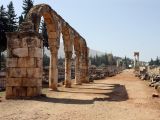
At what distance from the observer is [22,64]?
1300cm

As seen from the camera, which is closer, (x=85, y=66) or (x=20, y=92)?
(x=20, y=92)

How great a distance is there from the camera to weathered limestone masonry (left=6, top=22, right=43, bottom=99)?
42.3 ft

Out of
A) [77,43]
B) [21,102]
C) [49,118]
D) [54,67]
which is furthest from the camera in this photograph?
[77,43]

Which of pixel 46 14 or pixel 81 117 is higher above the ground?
pixel 46 14

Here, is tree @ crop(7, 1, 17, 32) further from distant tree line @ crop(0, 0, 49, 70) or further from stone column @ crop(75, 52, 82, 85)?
stone column @ crop(75, 52, 82, 85)

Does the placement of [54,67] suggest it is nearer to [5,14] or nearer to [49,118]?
[49,118]

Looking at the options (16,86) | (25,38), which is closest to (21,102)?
(16,86)

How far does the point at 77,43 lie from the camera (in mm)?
29359

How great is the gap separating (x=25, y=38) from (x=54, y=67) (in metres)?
6.68

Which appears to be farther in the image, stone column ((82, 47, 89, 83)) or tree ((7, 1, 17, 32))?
tree ((7, 1, 17, 32))

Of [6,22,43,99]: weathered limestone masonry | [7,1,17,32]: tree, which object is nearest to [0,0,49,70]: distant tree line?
[7,1,17,32]: tree

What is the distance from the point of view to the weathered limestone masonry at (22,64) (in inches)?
507

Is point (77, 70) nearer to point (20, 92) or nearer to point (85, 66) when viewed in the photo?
point (85, 66)

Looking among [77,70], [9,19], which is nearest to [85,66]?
[77,70]
